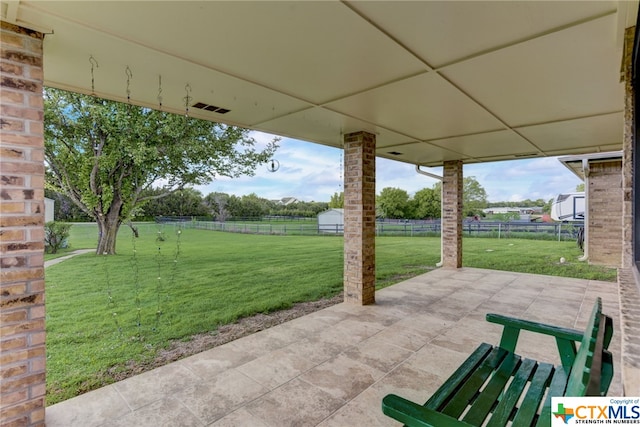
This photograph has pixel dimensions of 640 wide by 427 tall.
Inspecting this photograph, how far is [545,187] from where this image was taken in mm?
24734

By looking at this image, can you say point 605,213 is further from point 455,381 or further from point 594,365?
point 594,365

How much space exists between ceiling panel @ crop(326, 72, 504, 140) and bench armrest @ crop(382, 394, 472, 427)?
2.27 m

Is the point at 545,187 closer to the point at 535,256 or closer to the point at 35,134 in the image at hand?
the point at 535,256

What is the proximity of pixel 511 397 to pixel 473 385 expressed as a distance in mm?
176

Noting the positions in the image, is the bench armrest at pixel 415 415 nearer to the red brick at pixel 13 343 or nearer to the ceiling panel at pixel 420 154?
the red brick at pixel 13 343

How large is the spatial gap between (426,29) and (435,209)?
79.7ft

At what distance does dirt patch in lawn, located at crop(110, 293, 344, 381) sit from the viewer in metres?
2.83

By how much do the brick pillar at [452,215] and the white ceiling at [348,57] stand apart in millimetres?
3345

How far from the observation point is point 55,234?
6.40 m

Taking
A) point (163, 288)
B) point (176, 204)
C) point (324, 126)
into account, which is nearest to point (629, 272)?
point (324, 126)

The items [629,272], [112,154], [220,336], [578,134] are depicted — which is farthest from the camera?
[112,154]

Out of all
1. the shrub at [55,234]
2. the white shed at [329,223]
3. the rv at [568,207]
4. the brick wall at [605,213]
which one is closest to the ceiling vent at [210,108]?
the shrub at [55,234]

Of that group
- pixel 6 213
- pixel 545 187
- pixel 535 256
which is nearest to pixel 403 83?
pixel 6 213

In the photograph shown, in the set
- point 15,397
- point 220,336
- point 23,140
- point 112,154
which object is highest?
point 112,154
